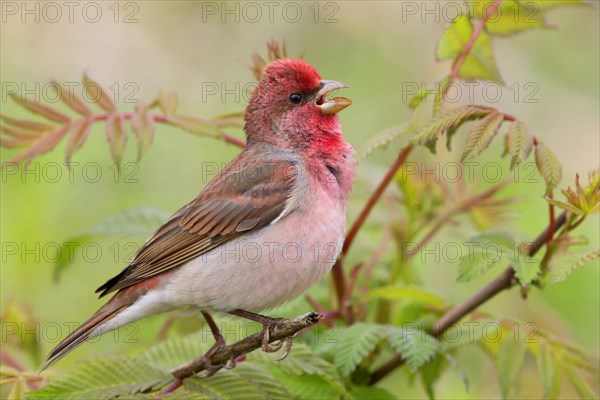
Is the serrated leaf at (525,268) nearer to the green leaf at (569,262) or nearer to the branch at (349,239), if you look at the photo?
the green leaf at (569,262)

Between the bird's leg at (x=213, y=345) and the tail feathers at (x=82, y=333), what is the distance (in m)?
0.37

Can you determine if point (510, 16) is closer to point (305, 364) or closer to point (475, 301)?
point (475, 301)

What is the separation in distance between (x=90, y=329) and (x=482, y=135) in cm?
179

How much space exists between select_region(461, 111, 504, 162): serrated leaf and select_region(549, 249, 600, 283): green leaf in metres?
0.51

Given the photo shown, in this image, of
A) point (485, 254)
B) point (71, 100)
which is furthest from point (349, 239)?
point (71, 100)

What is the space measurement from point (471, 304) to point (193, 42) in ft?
16.1

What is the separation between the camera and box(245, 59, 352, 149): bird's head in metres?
4.32

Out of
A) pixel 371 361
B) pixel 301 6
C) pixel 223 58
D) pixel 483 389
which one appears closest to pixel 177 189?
pixel 223 58

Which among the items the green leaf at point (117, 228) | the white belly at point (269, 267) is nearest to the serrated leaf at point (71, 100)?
the green leaf at point (117, 228)

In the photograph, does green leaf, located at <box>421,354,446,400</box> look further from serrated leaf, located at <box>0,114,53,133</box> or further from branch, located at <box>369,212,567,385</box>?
serrated leaf, located at <box>0,114,53,133</box>

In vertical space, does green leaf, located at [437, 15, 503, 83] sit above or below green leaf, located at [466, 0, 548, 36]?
below

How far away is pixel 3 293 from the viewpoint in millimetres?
6031

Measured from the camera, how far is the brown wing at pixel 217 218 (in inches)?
158

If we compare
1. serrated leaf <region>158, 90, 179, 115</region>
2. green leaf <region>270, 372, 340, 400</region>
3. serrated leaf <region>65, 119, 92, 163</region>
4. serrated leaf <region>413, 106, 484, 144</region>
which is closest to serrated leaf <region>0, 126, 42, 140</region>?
serrated leaf <region>65, 119, 92, 163</region>
